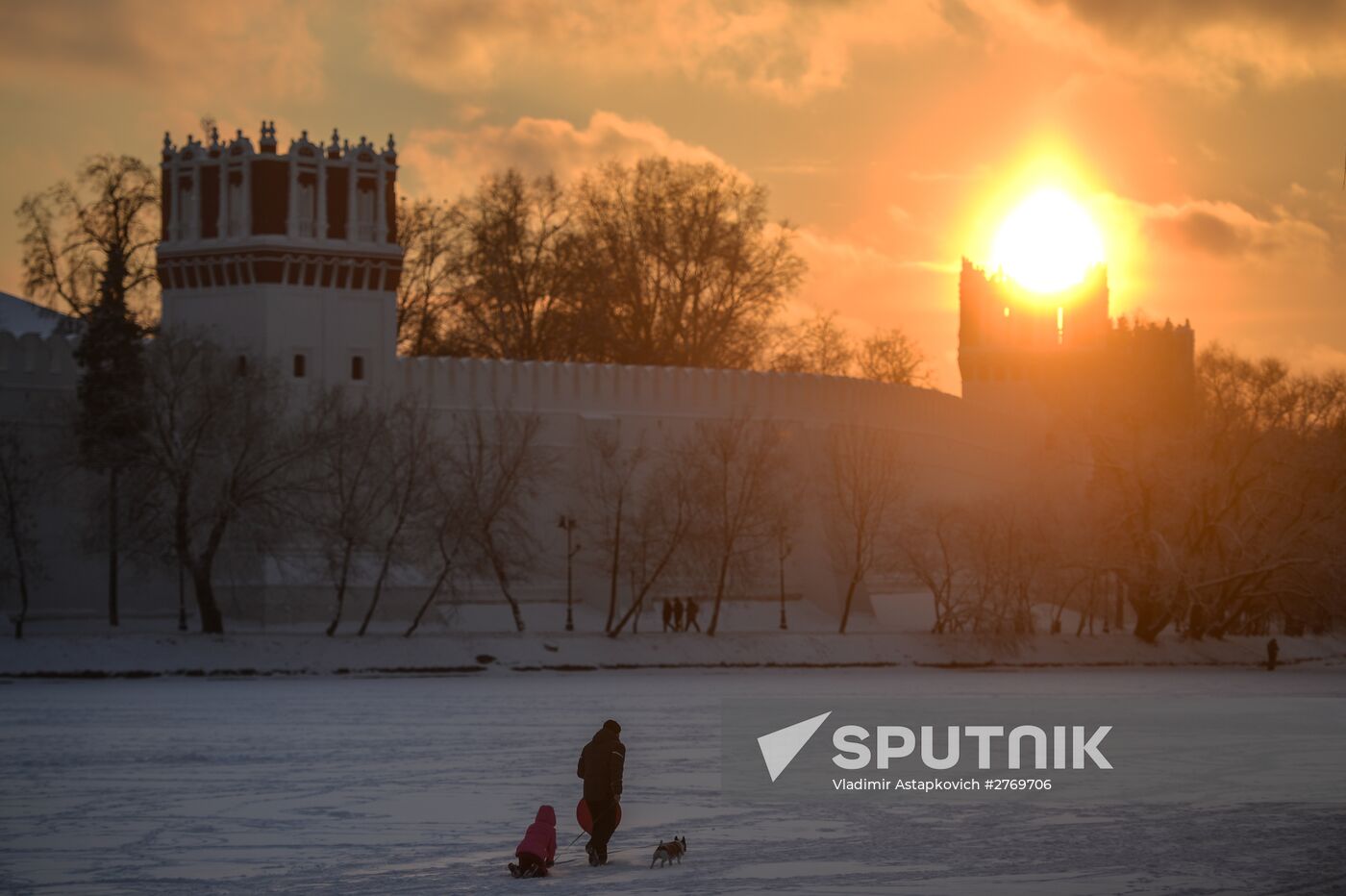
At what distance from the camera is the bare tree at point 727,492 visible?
121 ft

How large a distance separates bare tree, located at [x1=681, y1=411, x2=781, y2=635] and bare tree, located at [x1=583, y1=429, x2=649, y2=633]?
113 centimetres

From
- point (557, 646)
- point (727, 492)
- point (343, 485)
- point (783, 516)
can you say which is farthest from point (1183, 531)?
point (343, 485)

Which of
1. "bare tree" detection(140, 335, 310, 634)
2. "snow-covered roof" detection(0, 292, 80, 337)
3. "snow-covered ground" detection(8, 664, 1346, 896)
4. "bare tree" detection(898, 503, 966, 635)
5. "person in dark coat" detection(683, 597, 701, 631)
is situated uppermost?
"snow-covered roof" detection(0, 292, 80, 337)

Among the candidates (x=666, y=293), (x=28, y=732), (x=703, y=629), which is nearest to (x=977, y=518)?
(x=703, y=629)

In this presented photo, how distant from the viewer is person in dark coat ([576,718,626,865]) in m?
13.0

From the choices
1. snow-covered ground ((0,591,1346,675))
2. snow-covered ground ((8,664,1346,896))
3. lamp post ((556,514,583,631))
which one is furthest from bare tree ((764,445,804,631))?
snow-covered ground ((8,664,1346,896))

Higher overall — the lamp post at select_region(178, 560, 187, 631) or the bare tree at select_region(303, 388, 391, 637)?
the bare tree at select_region(303, 388, 391, 637)

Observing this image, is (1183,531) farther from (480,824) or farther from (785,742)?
(480,824)

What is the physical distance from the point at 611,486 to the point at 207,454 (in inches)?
315

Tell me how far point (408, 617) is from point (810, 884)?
24500 millimetres

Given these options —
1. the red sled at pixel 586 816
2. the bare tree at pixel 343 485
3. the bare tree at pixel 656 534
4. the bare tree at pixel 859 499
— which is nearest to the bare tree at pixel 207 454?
the bare tree at pixel 343 485

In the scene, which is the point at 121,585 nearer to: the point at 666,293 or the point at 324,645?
the point at 324,645

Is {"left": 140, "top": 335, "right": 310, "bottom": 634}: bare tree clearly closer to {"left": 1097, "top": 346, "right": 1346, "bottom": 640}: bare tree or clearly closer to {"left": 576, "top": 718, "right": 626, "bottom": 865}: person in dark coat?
{"left": 1097, "top": 346, "right": 1346, "bottom": 640}: bare tree

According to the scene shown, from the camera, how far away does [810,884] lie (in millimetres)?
12094
